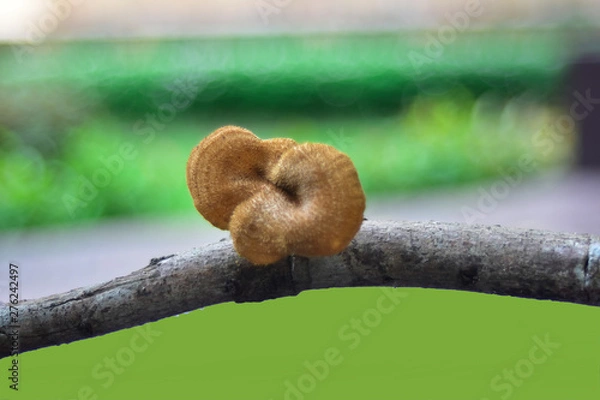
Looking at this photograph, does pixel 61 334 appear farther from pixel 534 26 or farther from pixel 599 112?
pixel 534 26

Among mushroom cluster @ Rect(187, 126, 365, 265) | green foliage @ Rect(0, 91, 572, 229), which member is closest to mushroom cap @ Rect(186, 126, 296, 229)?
mushroom cluster @ Rect(187, 126, 365, 265)

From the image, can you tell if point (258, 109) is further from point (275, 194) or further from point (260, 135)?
point (275, 194)

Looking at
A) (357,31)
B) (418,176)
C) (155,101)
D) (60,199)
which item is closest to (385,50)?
(357,31)

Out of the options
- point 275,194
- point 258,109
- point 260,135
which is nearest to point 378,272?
point 275,194

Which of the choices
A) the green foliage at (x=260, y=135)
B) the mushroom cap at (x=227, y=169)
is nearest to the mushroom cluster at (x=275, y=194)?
the mushroom cap at (x=227, y=169)

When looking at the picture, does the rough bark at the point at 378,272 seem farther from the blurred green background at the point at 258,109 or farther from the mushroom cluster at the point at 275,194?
the blurred green background at the point at 258,109

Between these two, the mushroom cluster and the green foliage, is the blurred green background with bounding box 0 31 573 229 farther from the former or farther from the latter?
the mushroom cluster
